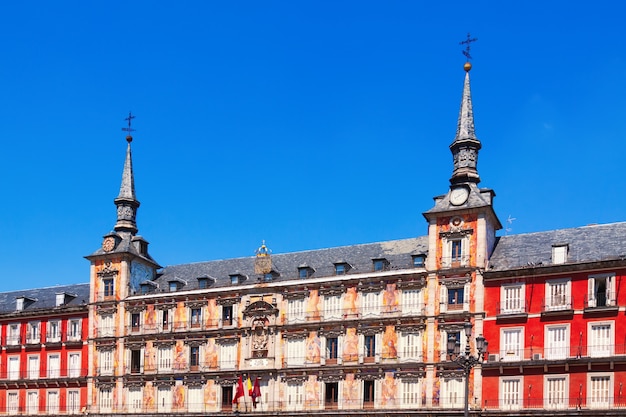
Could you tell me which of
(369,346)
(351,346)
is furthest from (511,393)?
(351,346)

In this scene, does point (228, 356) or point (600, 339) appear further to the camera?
point (228, 356)

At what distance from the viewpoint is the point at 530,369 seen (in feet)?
197

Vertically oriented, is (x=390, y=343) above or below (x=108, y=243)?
below

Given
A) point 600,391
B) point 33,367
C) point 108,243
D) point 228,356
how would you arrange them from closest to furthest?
point 600,391 < point 228,356 < point 108,243 < point 33,367

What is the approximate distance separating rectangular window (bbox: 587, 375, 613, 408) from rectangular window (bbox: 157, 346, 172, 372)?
114ft

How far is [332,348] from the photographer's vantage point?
222 ft

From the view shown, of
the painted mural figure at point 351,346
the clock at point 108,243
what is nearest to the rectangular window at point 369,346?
the painted mural figure at point 351,346

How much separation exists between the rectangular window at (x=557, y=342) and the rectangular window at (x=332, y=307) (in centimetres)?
1618

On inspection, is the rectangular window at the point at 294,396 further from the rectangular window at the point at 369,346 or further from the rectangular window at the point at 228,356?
the rectangular window at the point at 369,346

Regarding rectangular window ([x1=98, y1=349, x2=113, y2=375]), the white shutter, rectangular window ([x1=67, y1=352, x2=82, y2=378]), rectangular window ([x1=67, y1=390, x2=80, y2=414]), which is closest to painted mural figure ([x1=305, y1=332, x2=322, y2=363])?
the white shutter

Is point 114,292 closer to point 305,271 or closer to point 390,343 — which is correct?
point 305,271

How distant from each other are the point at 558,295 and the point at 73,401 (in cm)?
4336

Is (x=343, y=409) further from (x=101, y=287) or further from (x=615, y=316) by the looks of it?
(x=101, y=287)

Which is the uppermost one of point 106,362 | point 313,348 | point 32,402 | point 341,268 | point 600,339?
point 341,268
